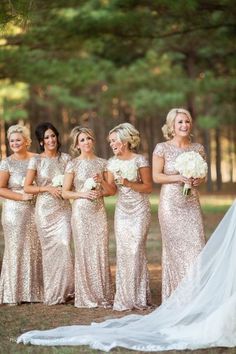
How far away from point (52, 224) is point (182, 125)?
2.06m

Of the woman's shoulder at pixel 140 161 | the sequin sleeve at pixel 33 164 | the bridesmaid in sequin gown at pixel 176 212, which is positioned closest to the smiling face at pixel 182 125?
the bridesmaid in sequin gown at pixel 176 212

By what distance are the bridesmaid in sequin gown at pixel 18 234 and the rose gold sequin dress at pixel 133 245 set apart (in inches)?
52.7

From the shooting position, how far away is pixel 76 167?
9336mm

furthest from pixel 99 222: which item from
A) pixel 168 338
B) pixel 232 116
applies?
pixel 232 116

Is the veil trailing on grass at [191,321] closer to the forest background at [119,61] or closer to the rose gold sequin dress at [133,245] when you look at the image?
the rose gold sequin dress at [133,245]

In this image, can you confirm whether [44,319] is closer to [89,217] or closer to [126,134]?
[89,217]

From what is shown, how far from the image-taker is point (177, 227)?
861 cm

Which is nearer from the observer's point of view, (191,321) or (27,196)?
(191,321)

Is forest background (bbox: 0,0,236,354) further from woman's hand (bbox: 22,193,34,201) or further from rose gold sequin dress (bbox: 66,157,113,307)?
woman's hand (bbox: 22,193,34,201)

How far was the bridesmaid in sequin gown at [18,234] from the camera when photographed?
32.2 feet

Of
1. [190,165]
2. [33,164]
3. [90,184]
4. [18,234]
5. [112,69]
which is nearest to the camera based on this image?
[190,165]

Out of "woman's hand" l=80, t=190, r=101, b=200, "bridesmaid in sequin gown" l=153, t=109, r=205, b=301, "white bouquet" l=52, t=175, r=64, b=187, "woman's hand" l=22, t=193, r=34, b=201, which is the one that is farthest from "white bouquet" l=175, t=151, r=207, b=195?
"woman's hand" l=22, t=193, r=34, b=201

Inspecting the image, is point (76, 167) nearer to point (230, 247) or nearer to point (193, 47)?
point (230, 247)

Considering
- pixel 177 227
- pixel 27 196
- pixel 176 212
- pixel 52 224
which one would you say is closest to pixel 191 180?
pixel 176 212
